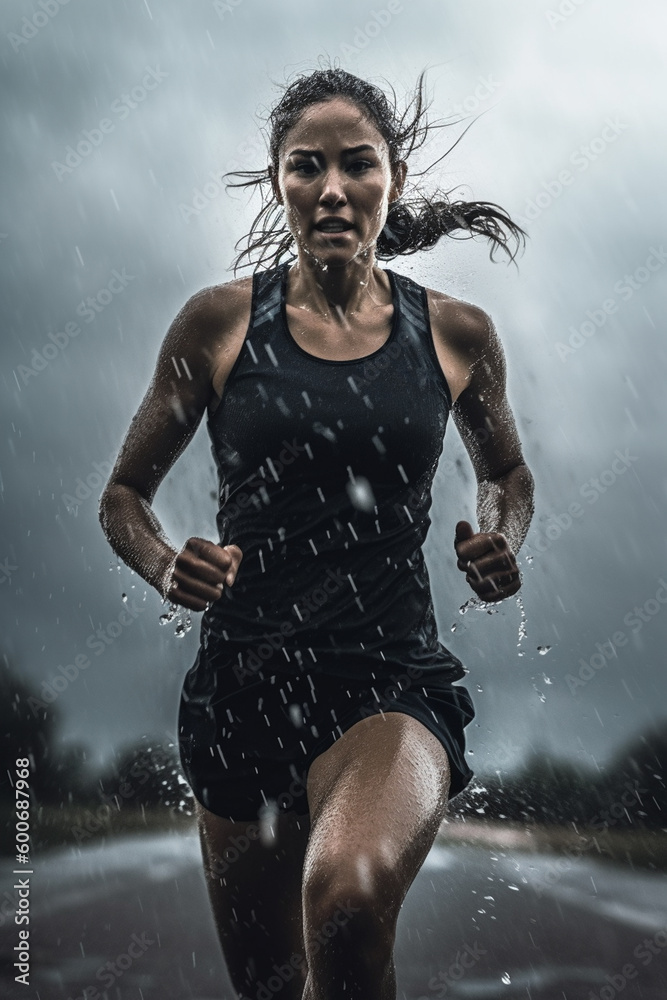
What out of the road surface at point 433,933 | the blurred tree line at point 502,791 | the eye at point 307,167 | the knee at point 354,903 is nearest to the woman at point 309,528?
the eye at point 307,167

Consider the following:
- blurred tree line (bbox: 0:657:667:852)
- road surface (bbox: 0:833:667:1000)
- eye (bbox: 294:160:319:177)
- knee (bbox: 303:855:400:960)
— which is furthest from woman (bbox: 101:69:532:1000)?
blurred tree line (bbox: 0:657:667:852)

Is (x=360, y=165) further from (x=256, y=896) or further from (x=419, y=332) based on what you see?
(x=256, y=896)

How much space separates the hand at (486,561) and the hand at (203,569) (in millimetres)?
533

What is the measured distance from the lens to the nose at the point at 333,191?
2428 millimetres

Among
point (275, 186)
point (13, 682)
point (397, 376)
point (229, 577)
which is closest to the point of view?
point (229, 577)

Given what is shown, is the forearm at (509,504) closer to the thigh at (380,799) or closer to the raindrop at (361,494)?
the raindrop at (361,494)

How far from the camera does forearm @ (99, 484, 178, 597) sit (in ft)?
8.07

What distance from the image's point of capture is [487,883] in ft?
27.0

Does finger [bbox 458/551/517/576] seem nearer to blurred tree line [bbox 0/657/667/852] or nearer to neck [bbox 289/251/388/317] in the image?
neck [bbox 289/251/388/317]

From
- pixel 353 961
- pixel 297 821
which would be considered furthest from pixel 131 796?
pixel 353 961

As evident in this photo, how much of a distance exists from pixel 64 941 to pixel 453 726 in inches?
184

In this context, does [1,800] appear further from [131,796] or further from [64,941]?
[131,796]

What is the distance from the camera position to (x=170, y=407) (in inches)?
104

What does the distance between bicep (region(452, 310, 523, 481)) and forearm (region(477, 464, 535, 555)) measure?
1.5 inches
